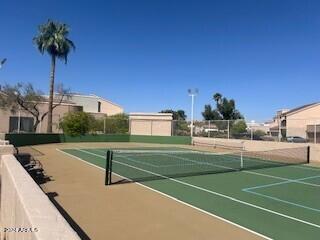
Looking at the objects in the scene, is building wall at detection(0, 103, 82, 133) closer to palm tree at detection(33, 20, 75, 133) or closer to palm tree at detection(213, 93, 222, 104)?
palm tree at detection(33, 20, 75, 133)

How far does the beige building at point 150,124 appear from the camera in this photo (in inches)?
1906

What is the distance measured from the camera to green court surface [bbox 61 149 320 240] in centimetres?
914

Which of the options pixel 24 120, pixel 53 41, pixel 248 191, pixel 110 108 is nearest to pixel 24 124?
pixel 24 120

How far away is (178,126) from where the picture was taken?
46.2 meters

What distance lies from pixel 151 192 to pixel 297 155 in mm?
17732

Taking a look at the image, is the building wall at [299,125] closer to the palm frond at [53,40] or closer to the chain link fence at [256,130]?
the chain link fence at [256,130]

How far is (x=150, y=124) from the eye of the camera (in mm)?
49188

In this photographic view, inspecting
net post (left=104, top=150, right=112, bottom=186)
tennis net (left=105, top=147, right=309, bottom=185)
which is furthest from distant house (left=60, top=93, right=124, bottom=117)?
net post (left=104, top=150, right=112, bottom=186)

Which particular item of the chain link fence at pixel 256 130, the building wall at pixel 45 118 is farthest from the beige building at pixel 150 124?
the building wall at pixel 45 118

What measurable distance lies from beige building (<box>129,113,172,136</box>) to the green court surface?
26.4m

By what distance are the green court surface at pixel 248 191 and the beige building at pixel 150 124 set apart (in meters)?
26.4

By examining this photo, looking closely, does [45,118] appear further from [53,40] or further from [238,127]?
[238,127]

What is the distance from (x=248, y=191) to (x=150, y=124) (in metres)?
36.2

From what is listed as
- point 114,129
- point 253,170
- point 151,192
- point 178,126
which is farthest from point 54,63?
point 151,192
